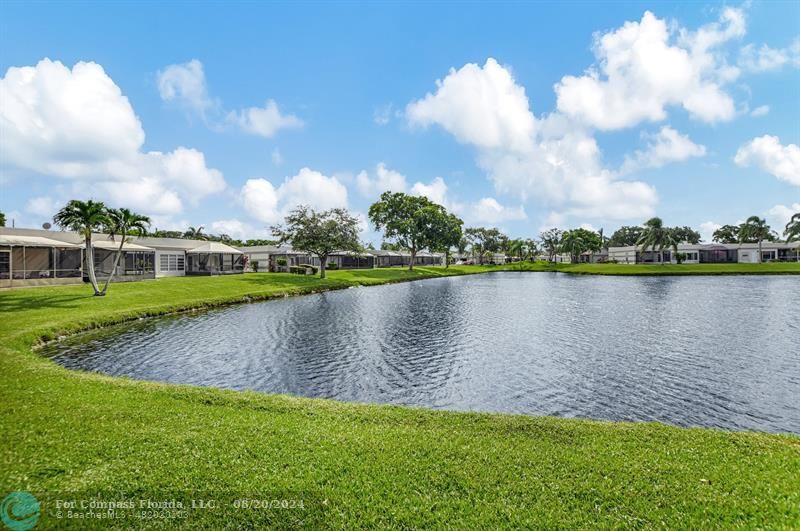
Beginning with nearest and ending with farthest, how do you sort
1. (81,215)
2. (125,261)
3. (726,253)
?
1. (81,215)
2. (125,261)
3. (726,253)

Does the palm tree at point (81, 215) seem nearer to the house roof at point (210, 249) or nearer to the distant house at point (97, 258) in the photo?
the distant house at point (97, 258)

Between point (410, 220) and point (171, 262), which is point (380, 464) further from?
point (410, 220)

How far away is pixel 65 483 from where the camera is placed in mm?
5516

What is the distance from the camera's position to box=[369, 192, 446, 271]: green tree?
77.1m

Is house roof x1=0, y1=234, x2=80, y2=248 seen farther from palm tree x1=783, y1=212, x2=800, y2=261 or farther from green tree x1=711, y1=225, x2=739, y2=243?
green tree x1=711, y1=225, x2=739, y2=243

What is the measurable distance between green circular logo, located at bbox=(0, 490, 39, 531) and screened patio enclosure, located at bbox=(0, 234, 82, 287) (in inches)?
1399

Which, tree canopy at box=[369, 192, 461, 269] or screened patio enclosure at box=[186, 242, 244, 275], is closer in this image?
screened patio enclosure at box=[186, 242, 244, 275]

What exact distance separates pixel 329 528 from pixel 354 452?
198 centimetres

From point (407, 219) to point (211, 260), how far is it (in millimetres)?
36955

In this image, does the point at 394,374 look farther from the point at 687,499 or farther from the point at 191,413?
the point at 687,499

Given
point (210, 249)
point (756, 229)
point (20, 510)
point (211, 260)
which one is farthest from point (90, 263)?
point (756, 229)

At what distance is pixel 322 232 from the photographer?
168 feet

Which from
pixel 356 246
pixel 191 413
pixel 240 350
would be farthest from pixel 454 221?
pixel 191 413

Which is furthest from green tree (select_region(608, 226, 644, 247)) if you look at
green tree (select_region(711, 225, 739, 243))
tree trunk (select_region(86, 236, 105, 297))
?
tree trunk (select_region(86, 236, 105, 297))
